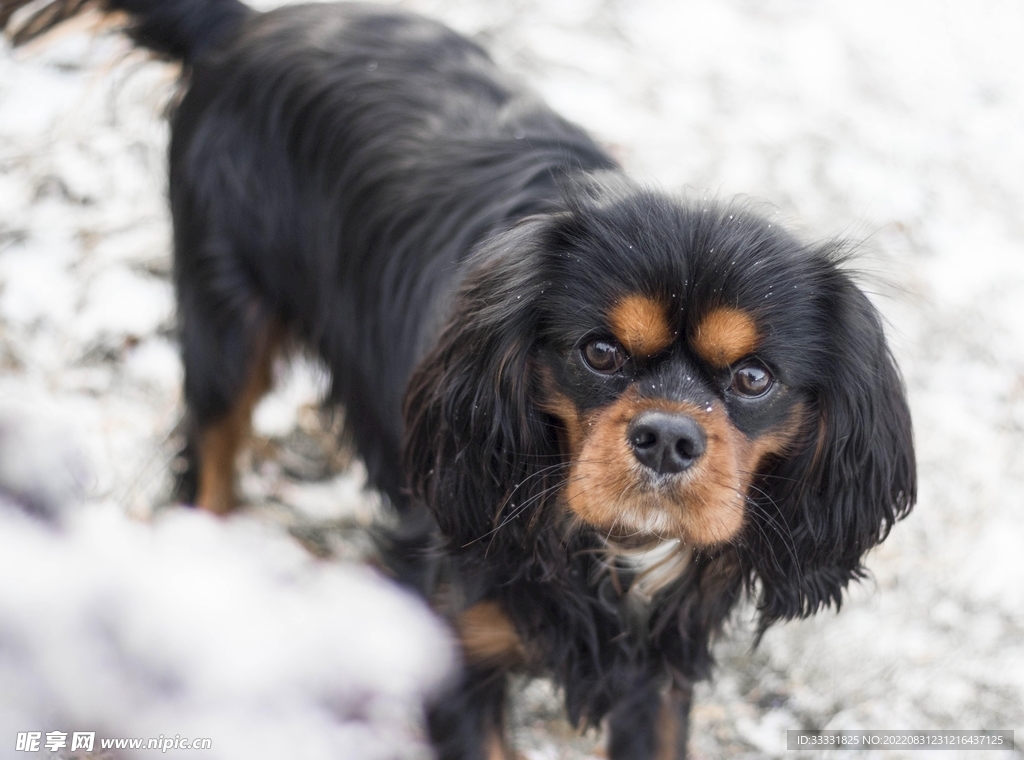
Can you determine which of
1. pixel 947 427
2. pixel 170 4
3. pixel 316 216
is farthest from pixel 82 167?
pixel 947 427

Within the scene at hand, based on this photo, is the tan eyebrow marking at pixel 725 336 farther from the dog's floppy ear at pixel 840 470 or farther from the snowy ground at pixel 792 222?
the snowy ground at pixel 792 222

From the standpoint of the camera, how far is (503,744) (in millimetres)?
2566

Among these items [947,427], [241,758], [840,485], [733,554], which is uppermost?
[840,485]

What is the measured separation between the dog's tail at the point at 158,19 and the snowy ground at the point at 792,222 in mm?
115

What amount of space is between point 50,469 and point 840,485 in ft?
5.42

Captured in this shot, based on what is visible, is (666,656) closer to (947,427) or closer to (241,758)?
(241,758)

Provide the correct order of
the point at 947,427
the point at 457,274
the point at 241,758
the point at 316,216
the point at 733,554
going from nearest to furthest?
the point at 241,758 < the point at 733,554 < the point at 457,274 < the point at 316,216 < the point at 947,427

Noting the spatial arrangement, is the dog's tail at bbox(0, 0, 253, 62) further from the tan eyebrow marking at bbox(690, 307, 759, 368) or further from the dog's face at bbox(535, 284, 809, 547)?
the tan eyebrow marking at bbox(690, 307, 759, 368)

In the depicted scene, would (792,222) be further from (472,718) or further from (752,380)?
(472,718)

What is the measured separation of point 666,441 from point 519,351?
397 millimetres

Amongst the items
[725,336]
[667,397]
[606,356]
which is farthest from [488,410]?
[725,336]

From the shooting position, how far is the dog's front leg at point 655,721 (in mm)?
2558

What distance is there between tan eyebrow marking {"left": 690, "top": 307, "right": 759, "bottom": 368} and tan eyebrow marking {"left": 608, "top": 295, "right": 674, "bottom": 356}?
6 cm

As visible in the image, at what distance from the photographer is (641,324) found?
191 cm
